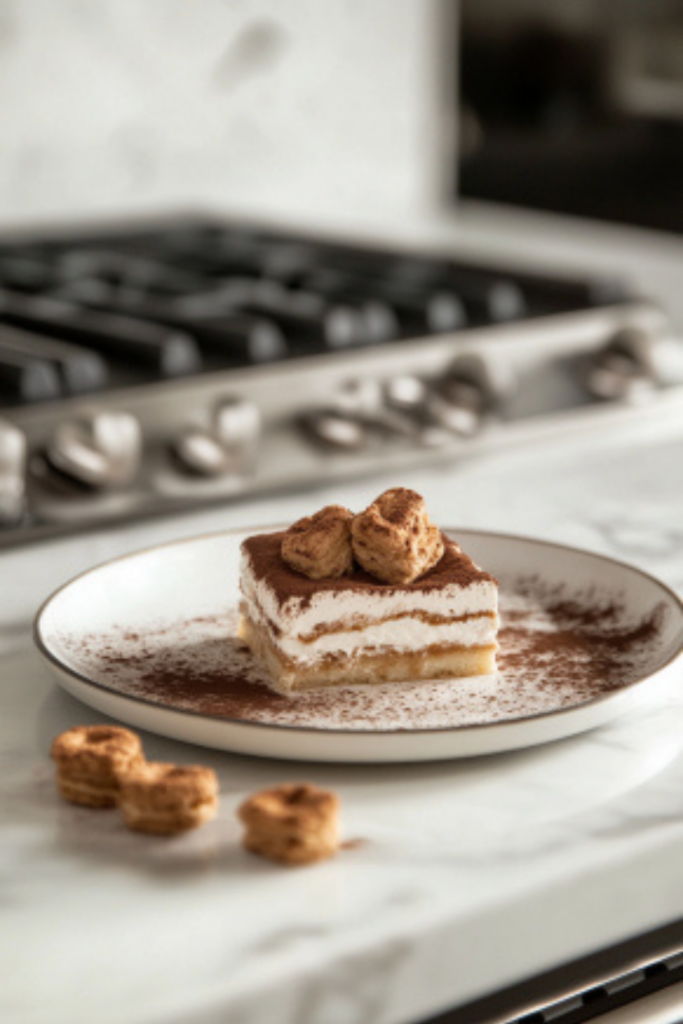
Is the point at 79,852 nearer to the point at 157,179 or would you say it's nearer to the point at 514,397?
the point at 514,397

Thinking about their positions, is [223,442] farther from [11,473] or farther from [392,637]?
[392,637]

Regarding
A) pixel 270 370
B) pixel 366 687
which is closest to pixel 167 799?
pixel 366 687

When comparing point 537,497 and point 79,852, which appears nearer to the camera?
point 79,852

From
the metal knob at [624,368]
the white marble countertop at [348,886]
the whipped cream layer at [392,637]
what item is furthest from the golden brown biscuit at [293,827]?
the metal knob at [624,368]

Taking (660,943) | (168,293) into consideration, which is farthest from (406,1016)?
(168,293)

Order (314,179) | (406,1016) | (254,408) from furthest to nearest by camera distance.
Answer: (314,179), (254,408), (406,1016)

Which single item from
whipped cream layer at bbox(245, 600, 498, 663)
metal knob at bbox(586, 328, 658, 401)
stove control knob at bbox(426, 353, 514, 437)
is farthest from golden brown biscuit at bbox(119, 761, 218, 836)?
metal knob at bbox(586, 328, 658, 401)

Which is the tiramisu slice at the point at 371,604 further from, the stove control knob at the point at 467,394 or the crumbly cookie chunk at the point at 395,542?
the stove control knob at the point at 467,394
